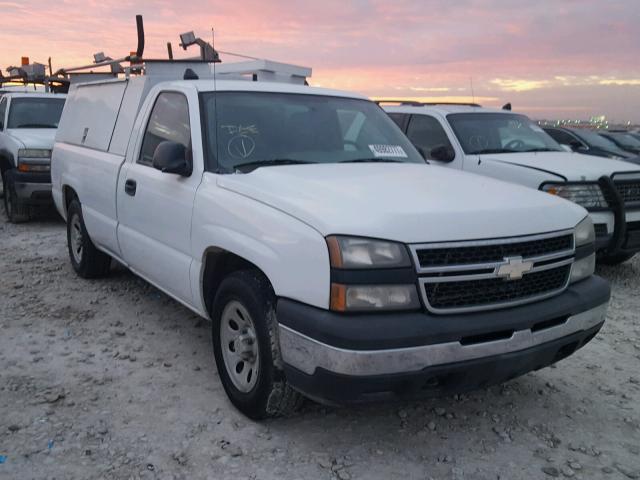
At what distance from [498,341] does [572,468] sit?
79 cm

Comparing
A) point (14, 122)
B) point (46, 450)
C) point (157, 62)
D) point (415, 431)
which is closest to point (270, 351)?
point (415, 431)

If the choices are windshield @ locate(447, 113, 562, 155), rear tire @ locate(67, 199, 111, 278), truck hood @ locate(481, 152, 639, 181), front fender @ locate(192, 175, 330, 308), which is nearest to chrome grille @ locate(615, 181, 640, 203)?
truck hood @ locate(481, 152, 639, 181)

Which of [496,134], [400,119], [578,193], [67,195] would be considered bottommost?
[67,195]

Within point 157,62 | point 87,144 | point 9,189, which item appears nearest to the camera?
point 157,62

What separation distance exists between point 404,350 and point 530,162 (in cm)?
461

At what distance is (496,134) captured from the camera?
757 centimetres

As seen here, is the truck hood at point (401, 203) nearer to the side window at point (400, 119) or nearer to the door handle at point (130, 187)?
the door handle at point (130, 187)

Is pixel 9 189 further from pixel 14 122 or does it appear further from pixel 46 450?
pixel 46 450

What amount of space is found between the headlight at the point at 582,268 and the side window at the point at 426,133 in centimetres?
398

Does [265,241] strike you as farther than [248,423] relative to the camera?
No

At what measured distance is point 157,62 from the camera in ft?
17.8

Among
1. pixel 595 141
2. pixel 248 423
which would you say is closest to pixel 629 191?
pixel 248 423

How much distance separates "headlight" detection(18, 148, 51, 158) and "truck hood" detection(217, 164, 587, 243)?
6492mm

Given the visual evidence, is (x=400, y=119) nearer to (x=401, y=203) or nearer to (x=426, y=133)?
(x=426, y=133)
